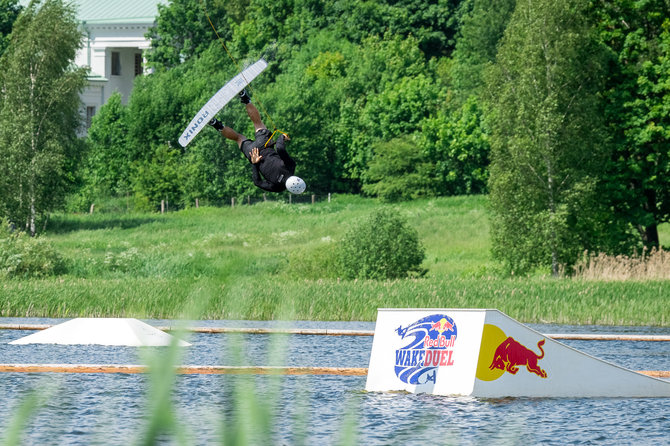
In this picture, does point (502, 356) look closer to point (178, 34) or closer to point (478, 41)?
point (478, 41)

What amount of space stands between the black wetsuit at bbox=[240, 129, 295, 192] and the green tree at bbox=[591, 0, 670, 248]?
86.7 ft

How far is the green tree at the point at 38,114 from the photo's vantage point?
56.8 m

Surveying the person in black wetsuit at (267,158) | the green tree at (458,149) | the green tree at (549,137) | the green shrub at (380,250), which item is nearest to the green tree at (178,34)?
the green tree at (458,149)

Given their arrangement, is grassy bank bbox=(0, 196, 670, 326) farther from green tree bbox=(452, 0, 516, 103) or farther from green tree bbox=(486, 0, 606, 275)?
green tree bbox=(452, 0, 516, 103)

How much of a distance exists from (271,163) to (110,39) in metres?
80.2

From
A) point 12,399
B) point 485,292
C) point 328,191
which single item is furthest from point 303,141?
point 12,399

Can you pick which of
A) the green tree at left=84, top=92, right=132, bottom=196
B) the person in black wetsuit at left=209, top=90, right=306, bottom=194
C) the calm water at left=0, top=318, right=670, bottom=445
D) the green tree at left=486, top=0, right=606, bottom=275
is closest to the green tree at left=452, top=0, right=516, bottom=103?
the green tree at left=84, top=92, right=132, bottom=196

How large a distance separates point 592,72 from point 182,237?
2534 cm

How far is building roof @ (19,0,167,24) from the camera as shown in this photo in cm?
9444

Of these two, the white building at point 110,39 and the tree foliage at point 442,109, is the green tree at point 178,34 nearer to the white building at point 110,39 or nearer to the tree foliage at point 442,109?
the tree foliage at point 442,109

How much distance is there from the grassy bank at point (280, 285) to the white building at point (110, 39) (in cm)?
3263

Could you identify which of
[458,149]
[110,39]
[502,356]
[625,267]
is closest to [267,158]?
[502,356]

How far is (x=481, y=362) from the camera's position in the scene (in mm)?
15609

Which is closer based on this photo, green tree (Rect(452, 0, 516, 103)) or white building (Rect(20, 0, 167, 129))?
green tree (Rect(452, 0, 516, 103))
